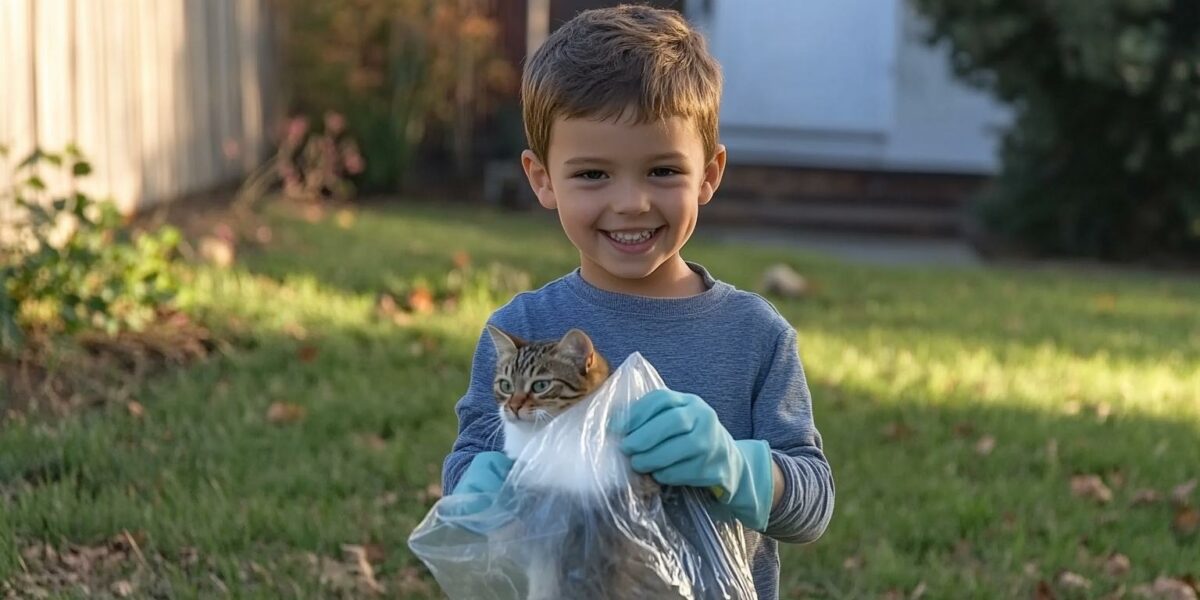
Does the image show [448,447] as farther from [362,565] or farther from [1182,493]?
[1182,493]

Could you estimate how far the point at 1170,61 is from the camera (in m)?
8.54

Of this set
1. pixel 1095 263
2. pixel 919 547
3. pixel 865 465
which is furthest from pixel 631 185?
pixel 1095 263

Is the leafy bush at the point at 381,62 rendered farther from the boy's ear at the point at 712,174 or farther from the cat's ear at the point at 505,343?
the cat's ear at the point at 505,343

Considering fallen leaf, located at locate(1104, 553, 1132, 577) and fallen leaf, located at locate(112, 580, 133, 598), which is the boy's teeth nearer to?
fallen leaf, located at locate(112, 580, 133, 598)

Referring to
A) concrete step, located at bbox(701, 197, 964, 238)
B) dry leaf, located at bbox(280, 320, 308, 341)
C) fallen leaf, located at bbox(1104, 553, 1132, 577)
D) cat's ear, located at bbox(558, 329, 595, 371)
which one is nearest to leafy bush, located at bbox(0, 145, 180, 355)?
dry leaf, located at bbox(280, 320, 308, 341)

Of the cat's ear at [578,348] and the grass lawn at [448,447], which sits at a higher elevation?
the cat's ear at [578,348]

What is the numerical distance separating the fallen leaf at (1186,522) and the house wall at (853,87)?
29.3ft

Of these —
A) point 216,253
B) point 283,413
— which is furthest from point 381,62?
point 283,413

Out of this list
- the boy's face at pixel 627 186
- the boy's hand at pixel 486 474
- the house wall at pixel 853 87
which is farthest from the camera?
the house wall at pixel 853 87

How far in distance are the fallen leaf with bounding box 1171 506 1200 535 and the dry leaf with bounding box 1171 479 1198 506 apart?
0.09m

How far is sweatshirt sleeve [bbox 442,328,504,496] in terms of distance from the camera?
2.11 metres

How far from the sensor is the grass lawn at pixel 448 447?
3.19 metres

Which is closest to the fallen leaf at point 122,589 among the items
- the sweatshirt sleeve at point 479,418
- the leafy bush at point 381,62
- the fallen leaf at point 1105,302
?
the sweatshirt sleeve at point 479,418

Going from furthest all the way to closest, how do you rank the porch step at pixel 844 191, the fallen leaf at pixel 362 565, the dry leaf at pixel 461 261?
1. the porch step at pixel 844 191
2. the dry leaf at pixel 461 261
3. the fallen leaf at pixel 362 565
